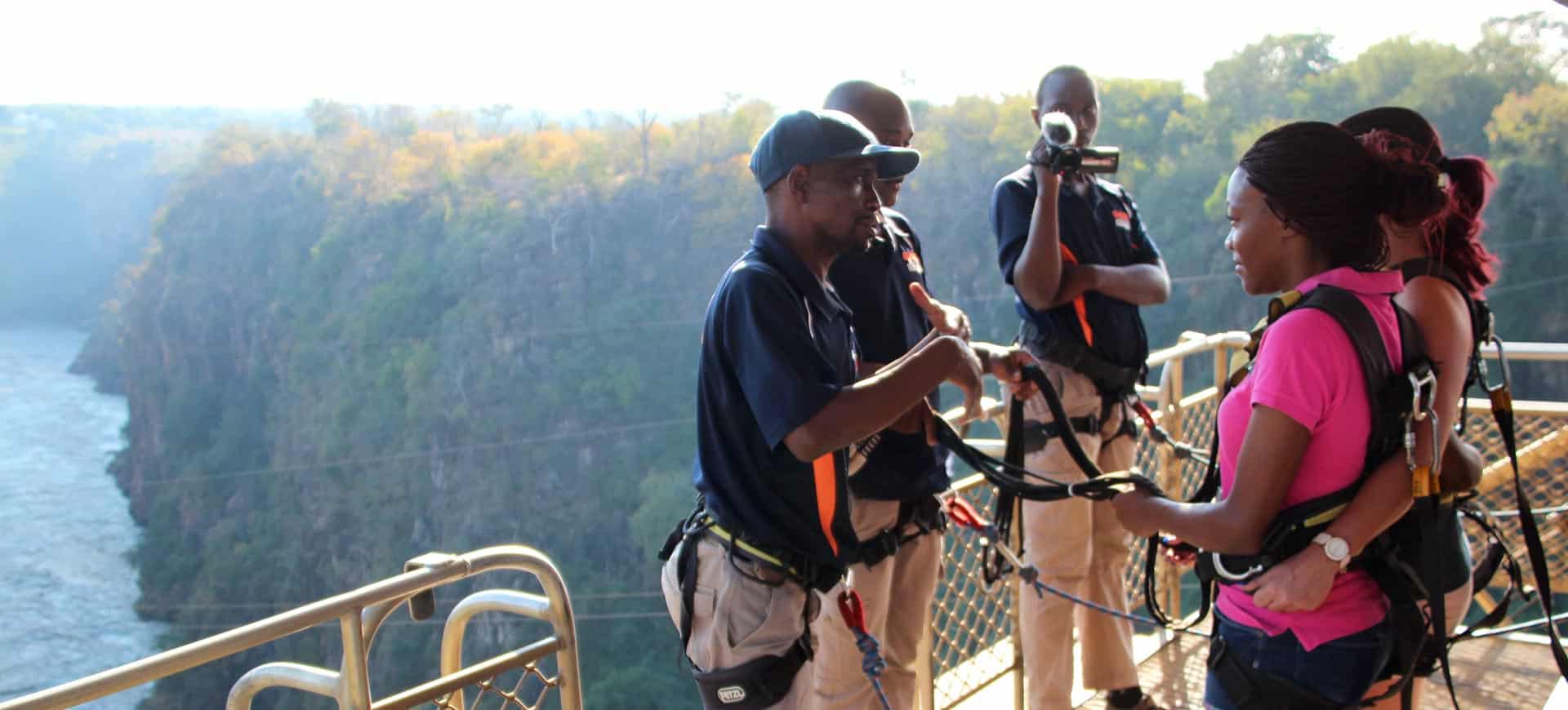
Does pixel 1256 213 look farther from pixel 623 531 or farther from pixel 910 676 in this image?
pixel 623 531

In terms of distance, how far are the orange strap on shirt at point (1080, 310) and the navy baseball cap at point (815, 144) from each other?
127cm

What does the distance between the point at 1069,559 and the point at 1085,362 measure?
51 cm

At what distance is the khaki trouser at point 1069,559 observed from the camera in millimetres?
3070

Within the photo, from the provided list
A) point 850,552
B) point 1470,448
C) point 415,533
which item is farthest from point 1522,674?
point 415,533

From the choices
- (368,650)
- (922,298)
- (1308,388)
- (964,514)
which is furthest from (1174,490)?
(368,650)

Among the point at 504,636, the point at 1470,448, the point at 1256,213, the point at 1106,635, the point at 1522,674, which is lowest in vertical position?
the point at 504,636

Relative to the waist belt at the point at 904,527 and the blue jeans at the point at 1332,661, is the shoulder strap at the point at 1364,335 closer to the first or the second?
the blue jeans at the point at 1332,661

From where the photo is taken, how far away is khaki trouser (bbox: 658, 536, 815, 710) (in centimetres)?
188

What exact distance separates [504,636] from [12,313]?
Result: 113 ft

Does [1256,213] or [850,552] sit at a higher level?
[1256,213]

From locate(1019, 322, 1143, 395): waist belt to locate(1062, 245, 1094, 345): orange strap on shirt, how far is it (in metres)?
0.02

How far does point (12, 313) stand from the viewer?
5753 cm

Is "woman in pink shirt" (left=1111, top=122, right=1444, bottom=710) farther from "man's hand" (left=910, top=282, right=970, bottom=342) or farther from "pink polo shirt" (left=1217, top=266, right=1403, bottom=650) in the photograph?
"man's hand" (left=910, top=282, right=970, bottom=342)

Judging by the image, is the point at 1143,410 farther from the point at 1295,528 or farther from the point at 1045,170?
the point at 1295,528
